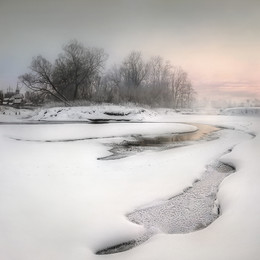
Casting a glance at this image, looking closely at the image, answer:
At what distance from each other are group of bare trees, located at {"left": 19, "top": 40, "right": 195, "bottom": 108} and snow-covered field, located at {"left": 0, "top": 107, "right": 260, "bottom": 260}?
0.90 meters

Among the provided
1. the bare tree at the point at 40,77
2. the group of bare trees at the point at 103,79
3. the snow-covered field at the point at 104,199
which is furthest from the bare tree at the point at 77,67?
the snow-covered field at the point at 104,199

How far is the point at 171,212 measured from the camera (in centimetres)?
205

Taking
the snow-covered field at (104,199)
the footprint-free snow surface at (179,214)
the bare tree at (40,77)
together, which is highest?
the bare tree at (40,77)

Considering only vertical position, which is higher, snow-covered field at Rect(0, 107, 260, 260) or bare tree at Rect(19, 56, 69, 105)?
bare tree at Rect(19, 56, 69, 105)

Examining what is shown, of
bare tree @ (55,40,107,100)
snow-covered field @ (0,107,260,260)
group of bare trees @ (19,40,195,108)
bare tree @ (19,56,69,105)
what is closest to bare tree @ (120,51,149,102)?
group of bare trees @ (19,40,195,108)

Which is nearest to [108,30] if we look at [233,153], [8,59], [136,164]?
[8,59]

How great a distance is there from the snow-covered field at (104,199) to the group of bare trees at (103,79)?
35.5 inches

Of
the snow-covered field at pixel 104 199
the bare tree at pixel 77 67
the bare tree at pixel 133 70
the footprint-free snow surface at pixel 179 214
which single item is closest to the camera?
the snow-covered field at pixel 104 199

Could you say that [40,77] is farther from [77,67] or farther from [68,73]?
[77,67]

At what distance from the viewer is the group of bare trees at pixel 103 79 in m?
4.12

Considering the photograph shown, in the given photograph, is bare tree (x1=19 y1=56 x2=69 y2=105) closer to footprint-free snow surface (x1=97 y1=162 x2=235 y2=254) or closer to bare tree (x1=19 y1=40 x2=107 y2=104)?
bare tree (x1=19 y1=40 x2=107 y2=104)

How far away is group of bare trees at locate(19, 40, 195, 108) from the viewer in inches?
162

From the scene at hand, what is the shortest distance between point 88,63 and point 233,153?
2.66m

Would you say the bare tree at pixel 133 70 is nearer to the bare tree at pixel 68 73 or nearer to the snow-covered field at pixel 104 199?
the bare tree at pixel 68 73
